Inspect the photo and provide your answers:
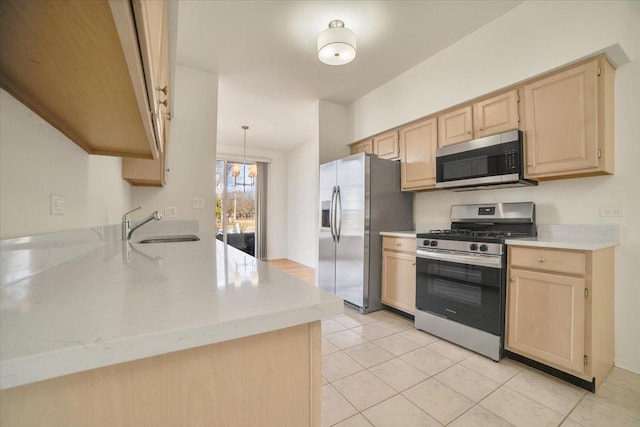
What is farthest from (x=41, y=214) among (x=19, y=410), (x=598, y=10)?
(x=598, y=10)

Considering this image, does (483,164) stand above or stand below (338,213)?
above

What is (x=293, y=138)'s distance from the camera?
18.7ft

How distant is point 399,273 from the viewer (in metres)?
2.87

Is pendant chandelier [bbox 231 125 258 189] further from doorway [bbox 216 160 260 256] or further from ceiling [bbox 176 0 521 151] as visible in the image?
ceiling [bbox 176 0 521 151]

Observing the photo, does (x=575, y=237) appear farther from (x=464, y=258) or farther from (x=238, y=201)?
(x=238, y=201)

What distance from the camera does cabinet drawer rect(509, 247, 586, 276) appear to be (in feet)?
5.38

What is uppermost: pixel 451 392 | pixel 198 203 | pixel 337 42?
pixel 337 42

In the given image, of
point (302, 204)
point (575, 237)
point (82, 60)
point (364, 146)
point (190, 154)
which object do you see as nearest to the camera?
point (82, 60)

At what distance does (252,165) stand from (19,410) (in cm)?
646

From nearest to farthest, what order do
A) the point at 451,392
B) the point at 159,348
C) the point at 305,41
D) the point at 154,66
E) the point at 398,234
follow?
the point at 159,348
the point at 154,66
the point at 451,392
the point at 305,41
the point at 398,234

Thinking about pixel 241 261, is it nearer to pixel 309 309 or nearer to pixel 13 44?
pixel 309 309

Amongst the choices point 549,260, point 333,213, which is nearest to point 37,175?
point 549,260

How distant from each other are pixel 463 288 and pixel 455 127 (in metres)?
1.56

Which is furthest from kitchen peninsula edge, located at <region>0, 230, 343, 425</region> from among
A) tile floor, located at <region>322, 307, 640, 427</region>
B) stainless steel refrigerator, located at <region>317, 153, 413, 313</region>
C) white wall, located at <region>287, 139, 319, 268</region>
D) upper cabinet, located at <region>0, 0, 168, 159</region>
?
white wall, located at <region>287, 139, 319, 268</region>
